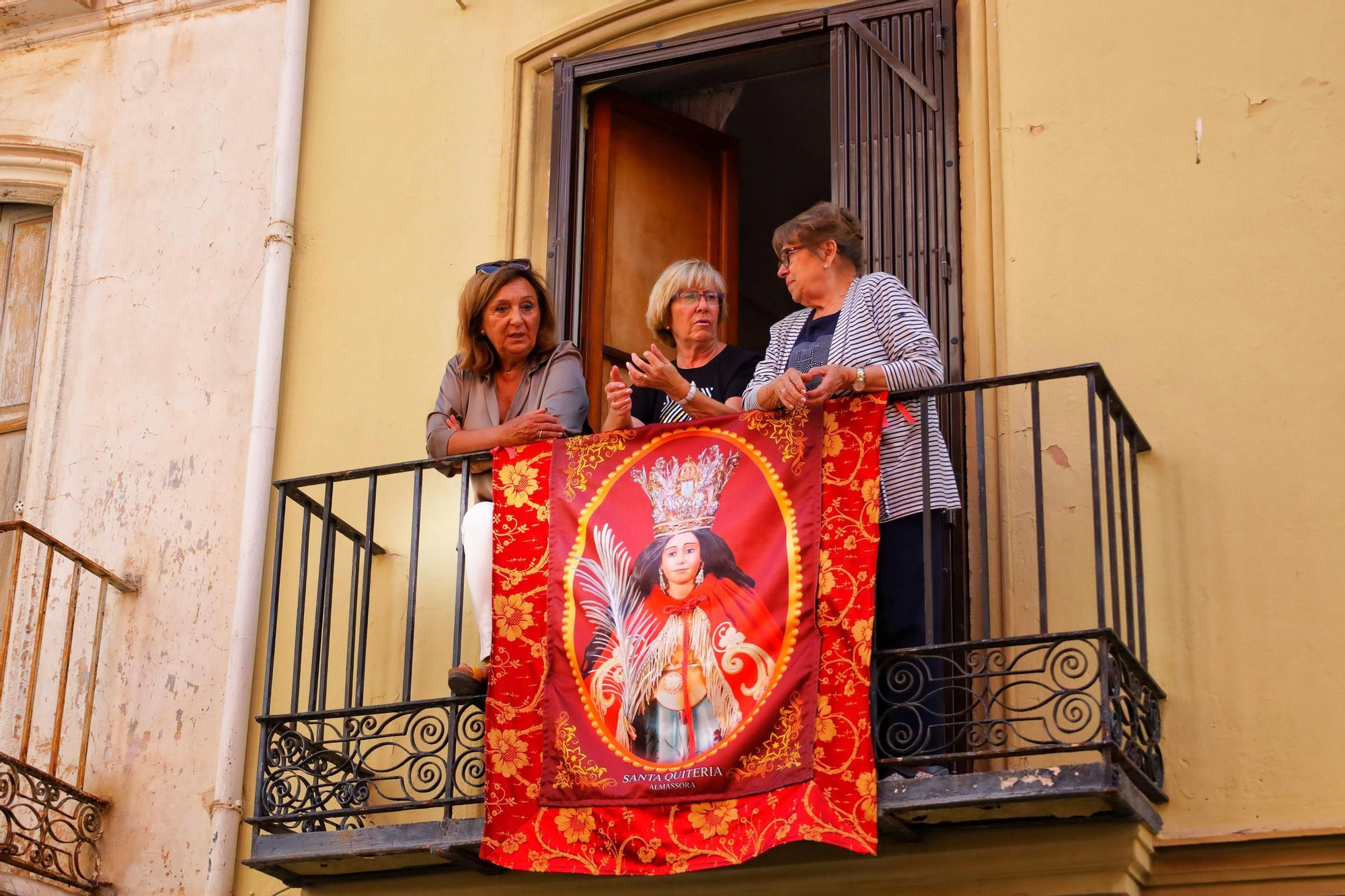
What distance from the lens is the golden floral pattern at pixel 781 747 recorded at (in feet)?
20.2

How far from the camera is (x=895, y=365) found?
255 inches

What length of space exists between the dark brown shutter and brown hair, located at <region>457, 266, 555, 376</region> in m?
1.14

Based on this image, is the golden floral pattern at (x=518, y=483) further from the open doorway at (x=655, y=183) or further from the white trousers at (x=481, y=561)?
the open doorway at (x=655, y=183)

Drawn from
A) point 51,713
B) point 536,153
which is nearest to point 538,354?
point 536,153

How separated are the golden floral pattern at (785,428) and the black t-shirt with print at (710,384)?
1.45ft

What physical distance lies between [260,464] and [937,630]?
9.71ft

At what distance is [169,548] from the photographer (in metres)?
8.09

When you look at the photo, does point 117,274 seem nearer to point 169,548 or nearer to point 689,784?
point 169,548

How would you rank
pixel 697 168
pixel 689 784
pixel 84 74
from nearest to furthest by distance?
pixel 689 784, pixel 697 168, pixel 84 74

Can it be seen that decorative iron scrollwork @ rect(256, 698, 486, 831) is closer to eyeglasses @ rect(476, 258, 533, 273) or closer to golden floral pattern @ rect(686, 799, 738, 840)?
golden floral pattern @ rect(686, 799, 738, 840)

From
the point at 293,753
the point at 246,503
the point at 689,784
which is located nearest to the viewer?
the point at 689,784

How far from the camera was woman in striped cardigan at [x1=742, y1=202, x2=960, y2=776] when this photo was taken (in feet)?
20.8

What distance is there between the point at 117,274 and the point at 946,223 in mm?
3572

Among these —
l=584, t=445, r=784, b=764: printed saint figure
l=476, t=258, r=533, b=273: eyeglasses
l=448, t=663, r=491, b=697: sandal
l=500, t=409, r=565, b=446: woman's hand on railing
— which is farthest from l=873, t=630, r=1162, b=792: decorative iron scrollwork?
l=476, t=258, r=533, b=273: eyeglasses
